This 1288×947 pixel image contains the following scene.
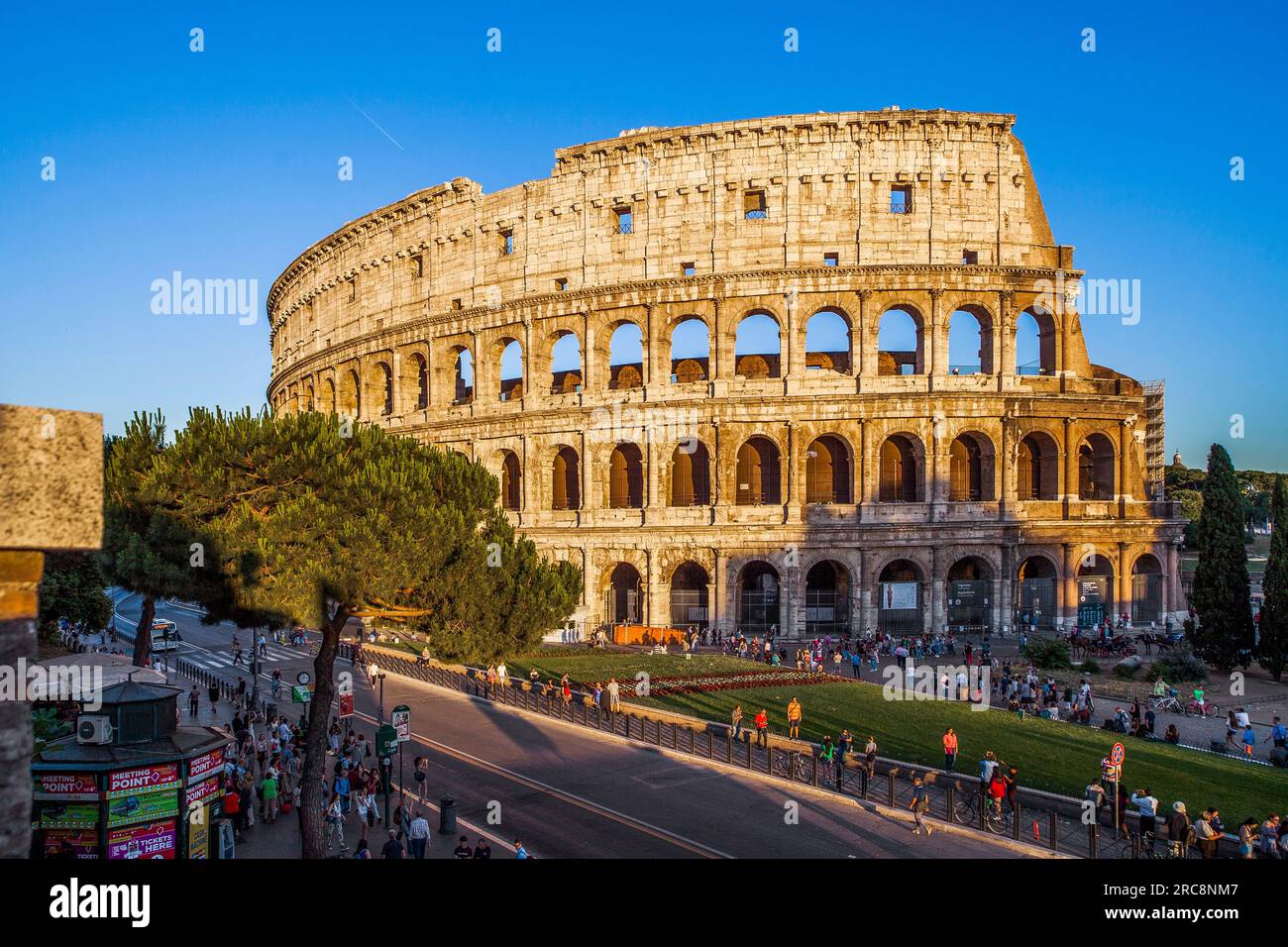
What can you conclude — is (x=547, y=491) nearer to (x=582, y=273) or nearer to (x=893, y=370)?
(x=582, y=273)

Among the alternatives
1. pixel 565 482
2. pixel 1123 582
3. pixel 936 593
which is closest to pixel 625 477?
pixel 565 482

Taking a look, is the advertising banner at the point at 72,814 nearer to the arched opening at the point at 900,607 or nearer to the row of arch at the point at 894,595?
the row of arch at the point at 894,595

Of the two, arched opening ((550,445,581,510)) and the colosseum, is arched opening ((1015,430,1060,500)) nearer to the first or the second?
the colosseum

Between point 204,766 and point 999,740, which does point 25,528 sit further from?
point 999,740

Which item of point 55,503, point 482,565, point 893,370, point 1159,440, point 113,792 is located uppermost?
point 893,370
